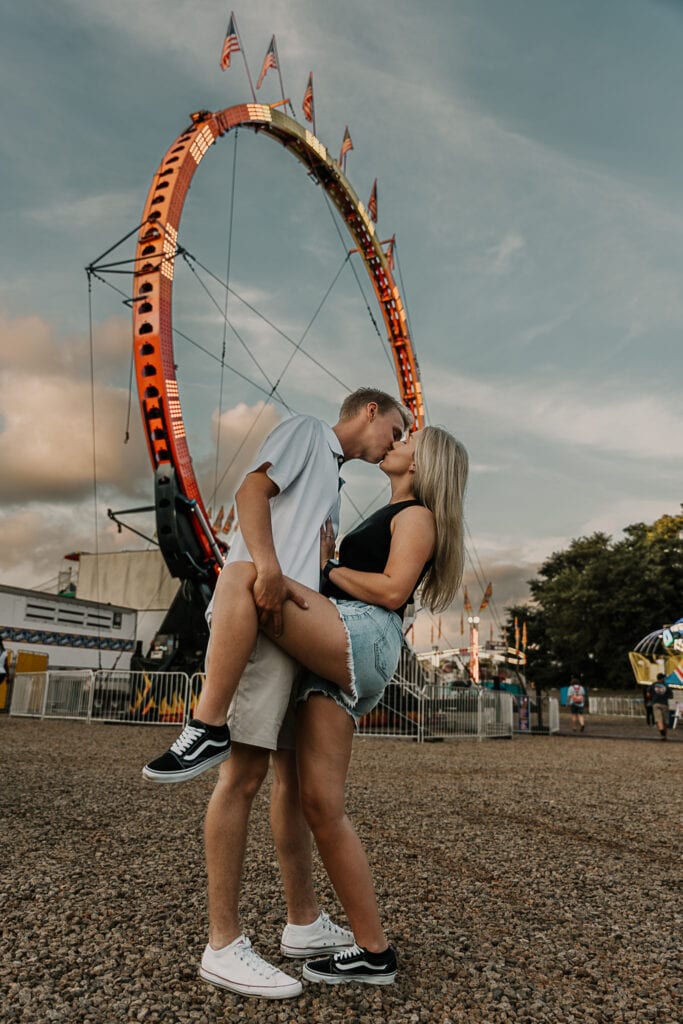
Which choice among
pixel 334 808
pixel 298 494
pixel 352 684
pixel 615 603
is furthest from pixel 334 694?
pixel 615 603

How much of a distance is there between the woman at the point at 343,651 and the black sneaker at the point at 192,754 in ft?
0.06

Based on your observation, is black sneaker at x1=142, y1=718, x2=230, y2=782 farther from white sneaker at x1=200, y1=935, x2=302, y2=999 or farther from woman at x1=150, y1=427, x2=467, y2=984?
white sneaker at x1=200, y1=935, x2=302, y2=999

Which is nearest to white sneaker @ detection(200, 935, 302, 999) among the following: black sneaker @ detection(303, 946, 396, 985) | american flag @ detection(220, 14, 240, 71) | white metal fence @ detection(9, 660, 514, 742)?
black sneaker @ detection(303, 946, 396, 985)

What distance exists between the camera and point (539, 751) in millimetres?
13016

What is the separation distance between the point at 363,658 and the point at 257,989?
Result: 95 centimetres

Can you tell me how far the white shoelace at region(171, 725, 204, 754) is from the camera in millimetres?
2035

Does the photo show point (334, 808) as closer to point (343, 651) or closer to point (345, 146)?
point (343, 651)

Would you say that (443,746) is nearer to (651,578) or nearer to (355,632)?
(355,632)

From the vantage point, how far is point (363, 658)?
7.40 feet

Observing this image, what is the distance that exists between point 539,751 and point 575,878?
965cm

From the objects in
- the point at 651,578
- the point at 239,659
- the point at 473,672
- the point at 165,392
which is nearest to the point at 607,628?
the point at 651,578

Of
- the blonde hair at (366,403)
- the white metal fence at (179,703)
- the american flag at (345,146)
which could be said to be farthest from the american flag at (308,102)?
the blonde hair at (366,403)

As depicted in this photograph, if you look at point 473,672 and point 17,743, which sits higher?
point 473,672

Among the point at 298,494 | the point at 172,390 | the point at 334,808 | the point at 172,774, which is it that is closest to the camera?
the point at 172,774
